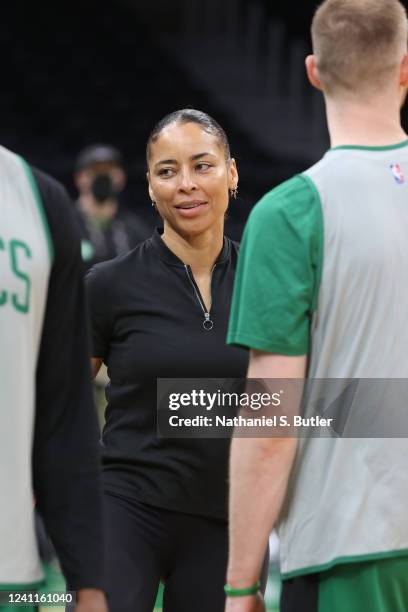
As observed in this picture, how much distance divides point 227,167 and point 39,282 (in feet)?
6.00

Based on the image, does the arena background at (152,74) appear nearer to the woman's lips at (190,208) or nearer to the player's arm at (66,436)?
the woman's lips at (190,208)

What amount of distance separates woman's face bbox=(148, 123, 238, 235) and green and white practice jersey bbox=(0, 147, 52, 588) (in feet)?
5.28

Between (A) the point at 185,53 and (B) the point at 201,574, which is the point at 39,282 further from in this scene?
(A) the point at 185,53

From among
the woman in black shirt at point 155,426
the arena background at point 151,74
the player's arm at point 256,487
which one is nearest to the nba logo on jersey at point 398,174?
the player's arm at point 256,487

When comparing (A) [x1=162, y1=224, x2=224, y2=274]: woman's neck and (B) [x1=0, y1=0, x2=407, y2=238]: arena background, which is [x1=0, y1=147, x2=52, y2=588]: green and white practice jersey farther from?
(B) [x1=0, y1=0, x2=407, y2=238]: arena background

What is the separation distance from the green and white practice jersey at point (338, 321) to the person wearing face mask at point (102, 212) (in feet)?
15.4

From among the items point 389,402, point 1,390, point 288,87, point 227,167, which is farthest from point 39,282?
point 288,87

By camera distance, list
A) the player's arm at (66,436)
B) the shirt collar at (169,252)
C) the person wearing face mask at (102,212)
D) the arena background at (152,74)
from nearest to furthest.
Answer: the player's arm at (66,436) → the shirt collar at (169,252) → the person wearing face mask at (102,212) → the arena background at (152,74)

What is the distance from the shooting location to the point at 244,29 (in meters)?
18.3

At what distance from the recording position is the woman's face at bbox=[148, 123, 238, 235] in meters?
3.66

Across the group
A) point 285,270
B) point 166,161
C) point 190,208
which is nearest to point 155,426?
point 190,208

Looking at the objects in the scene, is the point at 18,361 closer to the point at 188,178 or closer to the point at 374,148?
the point at 374,148

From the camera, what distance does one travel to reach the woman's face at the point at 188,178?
366cm

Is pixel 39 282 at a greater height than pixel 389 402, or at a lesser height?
greater
